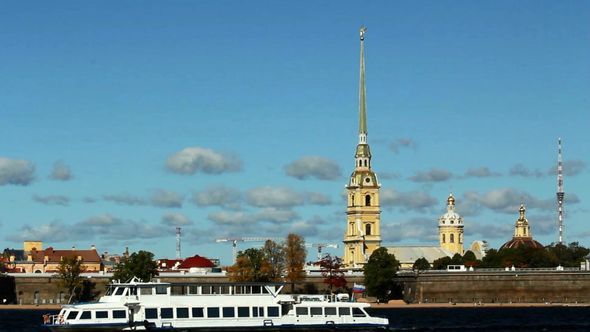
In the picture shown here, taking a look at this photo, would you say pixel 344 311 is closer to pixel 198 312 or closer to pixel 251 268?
pixel 198 312

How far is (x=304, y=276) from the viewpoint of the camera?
171250 mm

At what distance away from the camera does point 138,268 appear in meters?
163

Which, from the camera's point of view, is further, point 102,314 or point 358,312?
point 358,312

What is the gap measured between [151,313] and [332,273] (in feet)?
313

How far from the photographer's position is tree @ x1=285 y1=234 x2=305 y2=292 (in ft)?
545

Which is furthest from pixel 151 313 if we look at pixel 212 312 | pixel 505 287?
pixel 505 287

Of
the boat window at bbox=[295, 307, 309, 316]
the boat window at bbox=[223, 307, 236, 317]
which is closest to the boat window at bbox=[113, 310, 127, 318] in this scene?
the boat window at bbox=[223, 307, 236, 317]

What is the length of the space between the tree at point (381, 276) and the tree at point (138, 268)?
27.5m

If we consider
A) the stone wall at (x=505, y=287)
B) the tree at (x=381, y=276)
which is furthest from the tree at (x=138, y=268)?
the stone wall at (x=505, y=287)

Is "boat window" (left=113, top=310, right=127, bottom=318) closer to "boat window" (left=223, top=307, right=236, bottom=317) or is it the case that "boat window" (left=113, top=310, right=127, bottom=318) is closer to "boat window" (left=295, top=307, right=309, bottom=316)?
"boat window" (left=223, top=307, right=236, bottom=317)

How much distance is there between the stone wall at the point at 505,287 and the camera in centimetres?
16500

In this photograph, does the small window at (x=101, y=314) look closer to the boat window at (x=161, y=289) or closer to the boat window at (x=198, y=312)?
the boat window at (x=161, y=289)

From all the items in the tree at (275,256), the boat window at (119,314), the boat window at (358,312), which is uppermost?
the tree at (275,256)

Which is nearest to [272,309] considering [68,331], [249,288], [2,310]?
[249,288]
